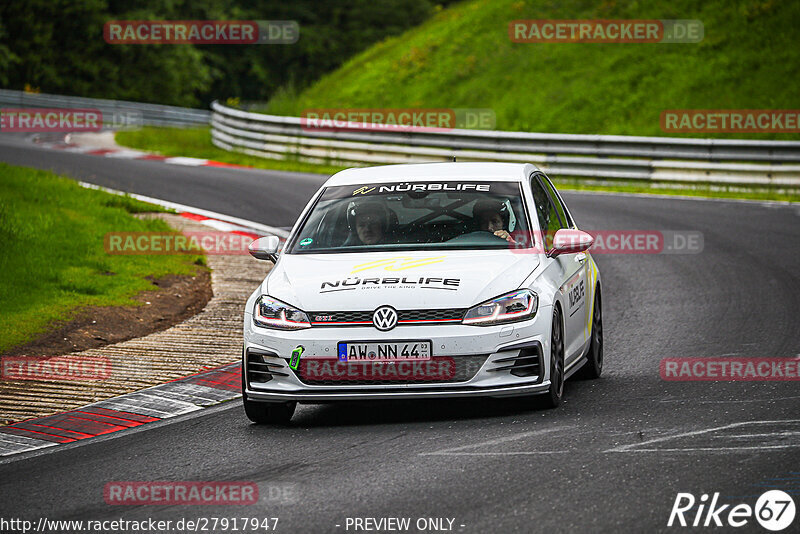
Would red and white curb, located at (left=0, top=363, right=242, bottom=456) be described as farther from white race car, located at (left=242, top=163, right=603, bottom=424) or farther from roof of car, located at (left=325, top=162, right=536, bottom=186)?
roof of car, located at (left=325, top=162, right=536, bottom=186)

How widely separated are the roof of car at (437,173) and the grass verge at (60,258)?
3.43m

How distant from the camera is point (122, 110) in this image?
45.0 metres

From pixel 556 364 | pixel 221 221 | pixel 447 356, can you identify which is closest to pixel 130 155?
pixel 221 221

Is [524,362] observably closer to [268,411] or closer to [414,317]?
→ [414,317]

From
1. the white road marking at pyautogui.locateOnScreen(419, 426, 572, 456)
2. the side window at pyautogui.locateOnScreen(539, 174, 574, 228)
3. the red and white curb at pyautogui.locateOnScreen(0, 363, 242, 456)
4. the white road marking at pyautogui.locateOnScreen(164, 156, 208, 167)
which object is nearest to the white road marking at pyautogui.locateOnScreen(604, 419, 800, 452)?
the white road marking at pyautogui.locateOnScreen(419, 426, 572, 456)

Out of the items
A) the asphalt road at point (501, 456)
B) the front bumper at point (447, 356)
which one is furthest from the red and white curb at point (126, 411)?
the front bumper at point (447, 356)

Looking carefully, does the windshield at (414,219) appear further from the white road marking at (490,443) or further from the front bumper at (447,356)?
the white road marking at (490,443)

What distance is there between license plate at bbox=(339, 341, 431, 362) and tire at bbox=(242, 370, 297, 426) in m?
0.75

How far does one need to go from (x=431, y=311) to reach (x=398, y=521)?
2048 mm

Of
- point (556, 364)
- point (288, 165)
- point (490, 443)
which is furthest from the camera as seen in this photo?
point (288, 165)

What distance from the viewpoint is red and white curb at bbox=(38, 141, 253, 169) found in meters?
28.6

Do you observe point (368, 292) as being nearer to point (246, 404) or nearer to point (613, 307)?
point (246, 404)

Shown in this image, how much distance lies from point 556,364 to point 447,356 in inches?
33.0

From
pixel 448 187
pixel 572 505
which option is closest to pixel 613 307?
pixel 448 187
